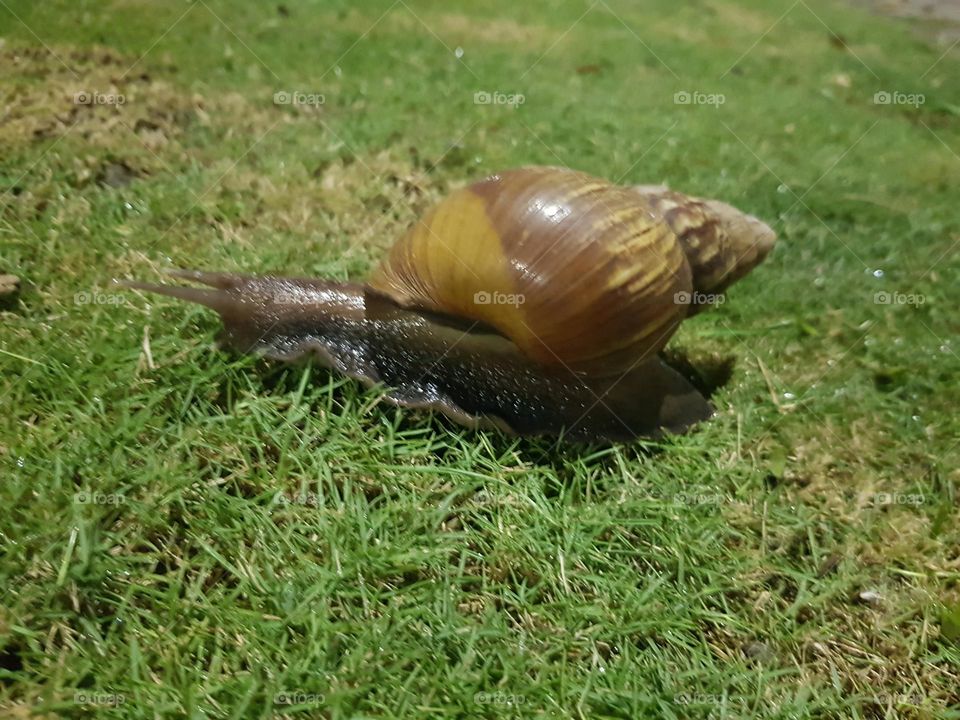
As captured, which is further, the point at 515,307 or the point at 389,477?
the point at 515,307

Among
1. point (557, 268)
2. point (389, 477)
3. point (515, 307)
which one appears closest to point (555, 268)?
point (557, 268)

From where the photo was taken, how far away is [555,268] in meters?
2.46

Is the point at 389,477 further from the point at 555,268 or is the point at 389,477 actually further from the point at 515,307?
the point at 555,268

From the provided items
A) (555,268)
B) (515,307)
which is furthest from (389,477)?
(555,268)

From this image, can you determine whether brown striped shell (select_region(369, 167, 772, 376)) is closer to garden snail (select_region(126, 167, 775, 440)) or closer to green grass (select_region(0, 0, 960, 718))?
garden snail (select_region(126, 167, 775, 440))

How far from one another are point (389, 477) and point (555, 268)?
0.93 metres

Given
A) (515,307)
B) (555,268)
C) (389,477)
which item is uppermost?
(555,268)

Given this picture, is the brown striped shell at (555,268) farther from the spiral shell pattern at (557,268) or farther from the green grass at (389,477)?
the green grass at (389,477)

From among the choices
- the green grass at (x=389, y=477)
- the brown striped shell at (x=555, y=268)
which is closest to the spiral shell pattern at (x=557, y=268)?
the brown striped shell at (x=555, y=268)

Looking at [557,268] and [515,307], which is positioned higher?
[557,268]

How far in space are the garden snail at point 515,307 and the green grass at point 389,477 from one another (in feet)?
0.46

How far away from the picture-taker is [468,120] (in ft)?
16.2

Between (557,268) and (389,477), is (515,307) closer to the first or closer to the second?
(557,268)

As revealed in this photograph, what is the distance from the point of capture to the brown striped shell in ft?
8.09
